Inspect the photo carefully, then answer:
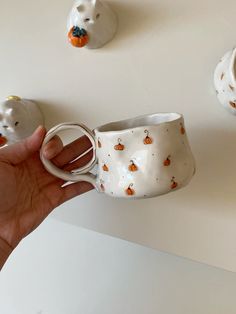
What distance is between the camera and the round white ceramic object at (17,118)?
499 millimetres

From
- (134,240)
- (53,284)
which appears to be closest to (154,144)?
(134,240)

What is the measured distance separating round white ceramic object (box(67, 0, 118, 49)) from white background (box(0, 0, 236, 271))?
2 centimetres

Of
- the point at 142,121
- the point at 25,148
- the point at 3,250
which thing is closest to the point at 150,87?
the point at 142,121

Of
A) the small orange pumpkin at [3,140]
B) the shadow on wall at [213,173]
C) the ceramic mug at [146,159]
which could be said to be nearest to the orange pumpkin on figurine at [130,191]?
the ceramic mug at [146,159]

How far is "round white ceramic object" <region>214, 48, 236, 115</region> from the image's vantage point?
372 mm

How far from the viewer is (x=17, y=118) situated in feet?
1.66

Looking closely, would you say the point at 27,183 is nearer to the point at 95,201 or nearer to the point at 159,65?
the point at 95,201

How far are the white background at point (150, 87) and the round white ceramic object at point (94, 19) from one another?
0.06 feet

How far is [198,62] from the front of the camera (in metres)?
0.44

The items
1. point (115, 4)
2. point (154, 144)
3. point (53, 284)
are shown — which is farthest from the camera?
point (53, 284)

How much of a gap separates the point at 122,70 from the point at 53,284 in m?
0.37

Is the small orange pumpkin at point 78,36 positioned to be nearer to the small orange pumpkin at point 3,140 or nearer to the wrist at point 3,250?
the small orange pumpkin at point 3,140

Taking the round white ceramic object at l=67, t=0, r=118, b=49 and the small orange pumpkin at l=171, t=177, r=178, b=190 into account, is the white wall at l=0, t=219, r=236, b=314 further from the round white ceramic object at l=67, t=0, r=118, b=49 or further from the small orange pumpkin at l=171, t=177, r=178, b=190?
the round white ceramic object at l=67, t=0, r=118, b=49

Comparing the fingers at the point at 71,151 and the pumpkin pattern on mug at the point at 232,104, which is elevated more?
the pumpkin pattern on mug at the point at 232,104
